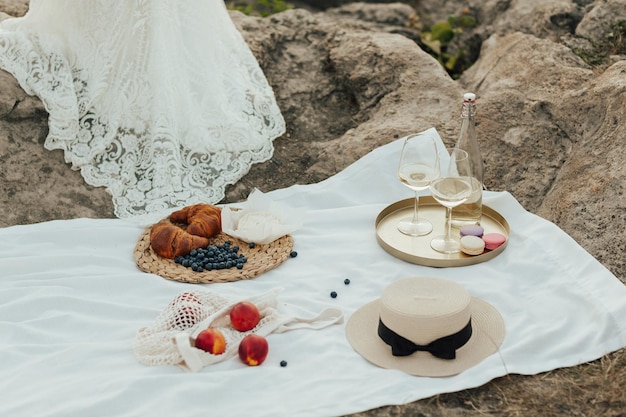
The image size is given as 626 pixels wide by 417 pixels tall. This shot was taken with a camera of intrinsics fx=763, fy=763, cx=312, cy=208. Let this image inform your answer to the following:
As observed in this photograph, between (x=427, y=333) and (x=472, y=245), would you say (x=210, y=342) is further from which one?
(x=472, y=245)

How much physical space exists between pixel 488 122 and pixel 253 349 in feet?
6.86

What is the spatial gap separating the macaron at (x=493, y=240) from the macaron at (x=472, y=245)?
1.3 inches

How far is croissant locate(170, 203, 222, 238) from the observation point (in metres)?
3.23

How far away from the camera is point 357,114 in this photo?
14.9ft

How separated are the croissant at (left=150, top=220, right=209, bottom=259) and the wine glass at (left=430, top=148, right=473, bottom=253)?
974mm

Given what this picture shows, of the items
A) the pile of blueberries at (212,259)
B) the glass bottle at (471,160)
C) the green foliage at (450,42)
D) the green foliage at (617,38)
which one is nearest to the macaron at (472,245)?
the glass bottle at (471,160)

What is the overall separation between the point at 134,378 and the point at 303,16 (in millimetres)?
3466

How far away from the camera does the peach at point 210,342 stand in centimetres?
249

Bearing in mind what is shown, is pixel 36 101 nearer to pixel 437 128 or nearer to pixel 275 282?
pixel 275 282

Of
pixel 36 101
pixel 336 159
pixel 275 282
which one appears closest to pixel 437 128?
pixel 336 159

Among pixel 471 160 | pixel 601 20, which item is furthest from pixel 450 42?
pixel 471 160

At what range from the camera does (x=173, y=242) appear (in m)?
3.13

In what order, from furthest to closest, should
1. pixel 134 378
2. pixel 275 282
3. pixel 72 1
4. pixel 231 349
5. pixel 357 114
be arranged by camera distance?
pixel 357 114 → pixel 72 1 → pixel 275 282 → pixel 231 349 → pixel 134 378

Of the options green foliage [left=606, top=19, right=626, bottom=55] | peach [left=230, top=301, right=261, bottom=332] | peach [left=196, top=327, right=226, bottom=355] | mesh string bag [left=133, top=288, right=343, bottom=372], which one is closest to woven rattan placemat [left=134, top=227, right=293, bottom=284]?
mesh string bag [left=133, top=288, right=343, bottom=372]
